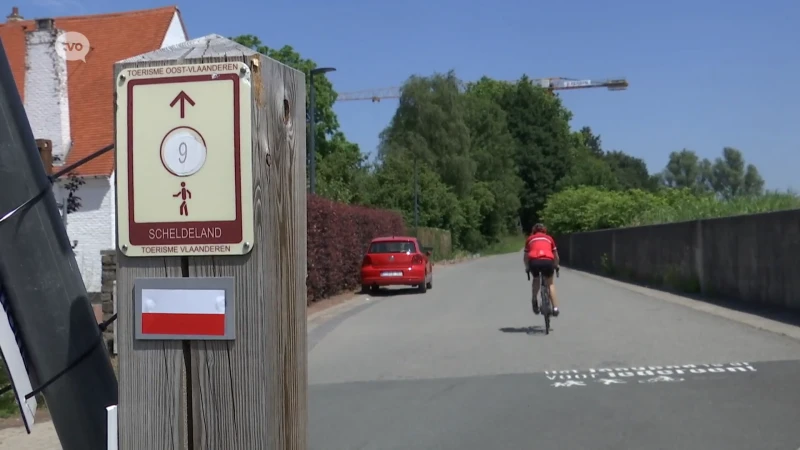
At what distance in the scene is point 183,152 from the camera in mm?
2051

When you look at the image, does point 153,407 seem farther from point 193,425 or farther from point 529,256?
point 529,256

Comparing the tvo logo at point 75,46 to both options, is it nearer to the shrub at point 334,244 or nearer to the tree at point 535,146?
the shrub at point 334,244

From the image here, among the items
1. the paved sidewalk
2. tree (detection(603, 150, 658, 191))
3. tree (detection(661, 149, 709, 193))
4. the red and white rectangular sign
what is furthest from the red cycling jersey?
tree (detection(661, 149, 709, 193))

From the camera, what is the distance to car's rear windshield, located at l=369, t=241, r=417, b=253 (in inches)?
969

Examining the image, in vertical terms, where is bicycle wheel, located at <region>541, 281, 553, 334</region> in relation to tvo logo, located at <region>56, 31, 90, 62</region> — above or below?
below

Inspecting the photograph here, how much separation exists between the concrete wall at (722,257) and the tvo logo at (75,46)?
16536 millimetres

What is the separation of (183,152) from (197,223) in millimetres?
172

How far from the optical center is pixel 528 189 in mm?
83375

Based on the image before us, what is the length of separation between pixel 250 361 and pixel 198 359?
0.13 metres

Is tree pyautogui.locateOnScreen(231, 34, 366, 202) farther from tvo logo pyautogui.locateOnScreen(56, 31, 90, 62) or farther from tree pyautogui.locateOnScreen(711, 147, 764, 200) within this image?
tree pyautogui.locateOnScreen(711, 147, 764, 200)

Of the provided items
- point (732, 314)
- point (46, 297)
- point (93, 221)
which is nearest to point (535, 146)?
point (93, 221)

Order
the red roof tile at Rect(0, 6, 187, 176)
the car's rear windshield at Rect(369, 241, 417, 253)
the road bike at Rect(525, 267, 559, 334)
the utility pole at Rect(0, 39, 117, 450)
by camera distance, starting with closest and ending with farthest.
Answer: the utility pole at Rect(0, 39, 117, 450) → the road bike at Rect(525, 267, 559, 334) → the red roof tile at Rect(0, 6, 187, 176) → the car's rear windshield at Rect(369, 241, 417, 253)

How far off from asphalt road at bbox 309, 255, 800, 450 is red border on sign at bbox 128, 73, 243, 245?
15.0 feet

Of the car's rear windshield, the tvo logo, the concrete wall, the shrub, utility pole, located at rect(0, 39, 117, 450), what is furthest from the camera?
the car's rear windshield
